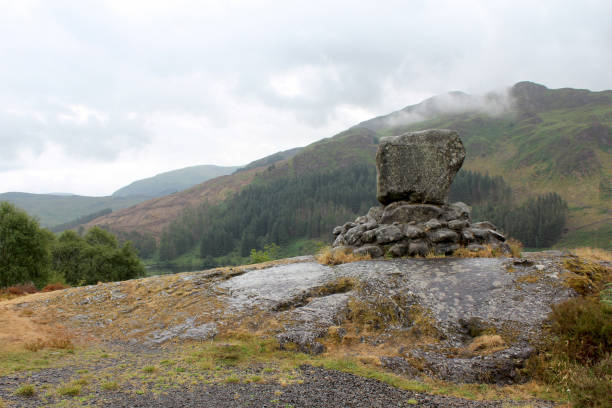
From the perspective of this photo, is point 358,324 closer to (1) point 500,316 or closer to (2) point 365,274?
(2) point 365,274

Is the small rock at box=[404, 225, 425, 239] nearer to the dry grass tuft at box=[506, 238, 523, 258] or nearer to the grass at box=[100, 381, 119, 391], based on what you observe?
the dry grass tuft at box=[506, 238, 523, 258]

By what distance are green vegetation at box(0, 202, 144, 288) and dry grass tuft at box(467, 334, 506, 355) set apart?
4274 cm

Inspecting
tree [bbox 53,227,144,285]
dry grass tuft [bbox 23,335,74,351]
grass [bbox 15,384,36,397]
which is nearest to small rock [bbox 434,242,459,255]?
grass [bbox 15,384,36,397]

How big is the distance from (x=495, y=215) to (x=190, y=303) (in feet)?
540

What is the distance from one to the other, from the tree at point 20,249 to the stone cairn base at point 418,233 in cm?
3507

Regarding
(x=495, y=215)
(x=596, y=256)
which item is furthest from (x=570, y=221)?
(x=596, y=256)

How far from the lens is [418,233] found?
19.1 meters

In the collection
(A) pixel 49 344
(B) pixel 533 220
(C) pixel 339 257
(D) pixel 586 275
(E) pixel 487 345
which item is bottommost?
(B) pixel 533 220

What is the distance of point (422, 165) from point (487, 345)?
12842 mm

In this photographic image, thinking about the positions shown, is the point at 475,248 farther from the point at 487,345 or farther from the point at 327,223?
the point at 327,223

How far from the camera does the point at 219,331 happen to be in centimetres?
1355

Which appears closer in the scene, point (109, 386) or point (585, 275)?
point (109, 386)

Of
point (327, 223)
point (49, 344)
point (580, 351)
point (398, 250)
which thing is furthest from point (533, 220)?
point (49, 344)

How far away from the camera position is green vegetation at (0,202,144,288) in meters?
36.0
